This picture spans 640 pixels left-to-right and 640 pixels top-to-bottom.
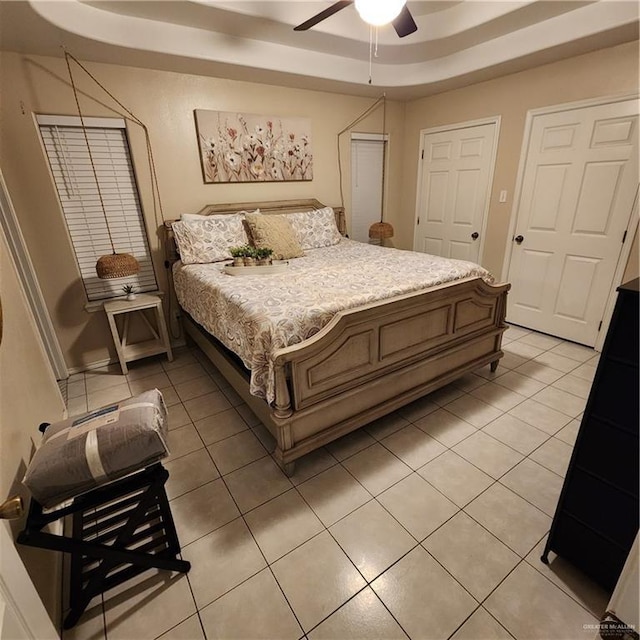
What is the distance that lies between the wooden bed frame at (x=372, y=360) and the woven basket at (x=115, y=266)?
2.84 feet

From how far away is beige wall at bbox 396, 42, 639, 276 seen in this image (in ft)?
8.79

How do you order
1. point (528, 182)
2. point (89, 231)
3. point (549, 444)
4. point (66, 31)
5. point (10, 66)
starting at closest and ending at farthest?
point (549, 444) → point (66, 31) → point (10, 66) → point (89, 231) → point (528, 182)

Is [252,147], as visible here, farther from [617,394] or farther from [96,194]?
[617,394]

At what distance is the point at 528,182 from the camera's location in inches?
132

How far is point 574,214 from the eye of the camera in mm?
3074

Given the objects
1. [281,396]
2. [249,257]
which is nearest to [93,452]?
[281,396]

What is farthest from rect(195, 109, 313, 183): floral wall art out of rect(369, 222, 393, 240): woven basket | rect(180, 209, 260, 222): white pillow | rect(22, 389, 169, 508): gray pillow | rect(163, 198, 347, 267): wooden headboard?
rect(22, 389, 169, 508): gray pillow

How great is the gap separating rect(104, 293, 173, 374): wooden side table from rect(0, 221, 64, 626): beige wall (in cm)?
75

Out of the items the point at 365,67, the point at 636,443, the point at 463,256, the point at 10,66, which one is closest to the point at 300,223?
the point at 365,67

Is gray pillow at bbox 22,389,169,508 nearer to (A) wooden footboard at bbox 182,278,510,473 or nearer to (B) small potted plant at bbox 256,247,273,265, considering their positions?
(A) wooden footboard at bbox 182,278,510,473

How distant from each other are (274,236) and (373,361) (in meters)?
1.66

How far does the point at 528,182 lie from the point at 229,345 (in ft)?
10.6

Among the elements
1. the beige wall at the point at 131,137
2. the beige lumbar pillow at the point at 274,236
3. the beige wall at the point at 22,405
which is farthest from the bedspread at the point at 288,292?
the beige wall at the point at 22,405

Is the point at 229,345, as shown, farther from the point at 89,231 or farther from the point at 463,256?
→ the point at 463,256
